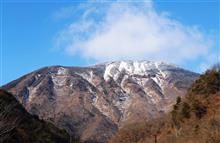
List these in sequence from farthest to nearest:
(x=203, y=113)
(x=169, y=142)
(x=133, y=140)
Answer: (x=133, y=140) → (x=203, y=113) → (x=169, y=142)

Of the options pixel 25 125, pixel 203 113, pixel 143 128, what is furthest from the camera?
pixel 143 128

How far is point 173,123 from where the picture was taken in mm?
87562

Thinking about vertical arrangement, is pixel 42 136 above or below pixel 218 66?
below

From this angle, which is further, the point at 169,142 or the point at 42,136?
the point at 42,136

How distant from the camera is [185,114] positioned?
82500mm

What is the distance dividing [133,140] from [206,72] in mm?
59854

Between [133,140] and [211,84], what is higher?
[211,84]

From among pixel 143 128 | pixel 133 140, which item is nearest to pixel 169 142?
pixel 133 140

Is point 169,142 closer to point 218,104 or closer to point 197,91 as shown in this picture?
point 218,104

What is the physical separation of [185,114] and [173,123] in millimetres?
5561

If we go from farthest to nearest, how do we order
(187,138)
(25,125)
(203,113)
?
(25,125)
(203,113)
(187,138)

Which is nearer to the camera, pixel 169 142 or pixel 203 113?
pixel 169 142

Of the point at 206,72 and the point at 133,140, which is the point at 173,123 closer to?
the point at 206,72

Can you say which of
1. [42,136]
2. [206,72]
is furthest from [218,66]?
[42,136]
